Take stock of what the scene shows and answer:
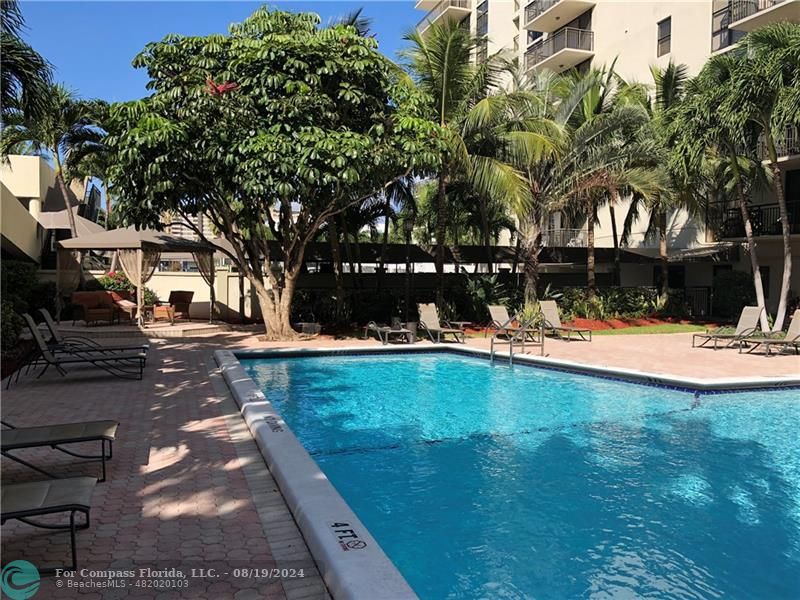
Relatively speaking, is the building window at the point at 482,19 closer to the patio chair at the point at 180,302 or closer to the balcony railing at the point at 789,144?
the balcony railing at the point at 789,144

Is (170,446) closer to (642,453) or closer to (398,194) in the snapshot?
(642,453)

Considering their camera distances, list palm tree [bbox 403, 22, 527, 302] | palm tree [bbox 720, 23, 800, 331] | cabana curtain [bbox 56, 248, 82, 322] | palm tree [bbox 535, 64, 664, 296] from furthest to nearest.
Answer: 1. cabana curtain [bbox 56, 248, 82, 322]
2. palm tree [bbox 535, 64, 664, 296]
3. palm tree [bbox 403, 22, 527, 302]
4. palm tree [bbox 720, 23, 800, 331]

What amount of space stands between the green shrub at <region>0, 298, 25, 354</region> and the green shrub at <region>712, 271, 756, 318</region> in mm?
24852

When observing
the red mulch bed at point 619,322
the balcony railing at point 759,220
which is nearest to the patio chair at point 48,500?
the red mulch bed at point 619,322

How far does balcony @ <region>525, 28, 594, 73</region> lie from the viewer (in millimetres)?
32844

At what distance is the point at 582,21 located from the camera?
34.1 metres

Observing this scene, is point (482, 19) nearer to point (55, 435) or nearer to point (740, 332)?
point (740, 332)

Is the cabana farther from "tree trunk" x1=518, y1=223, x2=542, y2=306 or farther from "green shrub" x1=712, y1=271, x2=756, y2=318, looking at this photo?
→ "green shrub" x1=712, y1=271, x2=756, y2=318

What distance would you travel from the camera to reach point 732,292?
2420 cm

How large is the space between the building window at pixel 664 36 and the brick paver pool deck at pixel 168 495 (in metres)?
28.1

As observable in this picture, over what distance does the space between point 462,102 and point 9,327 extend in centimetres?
1348

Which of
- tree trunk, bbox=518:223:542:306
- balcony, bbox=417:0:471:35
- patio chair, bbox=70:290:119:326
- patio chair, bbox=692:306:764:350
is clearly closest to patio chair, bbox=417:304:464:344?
tree trunk, bbox=518:223:542:306

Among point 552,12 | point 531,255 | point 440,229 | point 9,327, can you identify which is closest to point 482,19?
point 552,12

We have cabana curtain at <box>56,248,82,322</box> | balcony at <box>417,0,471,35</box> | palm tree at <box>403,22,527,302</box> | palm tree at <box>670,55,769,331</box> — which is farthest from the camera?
balcony at <box>417,0,471,35</box>
